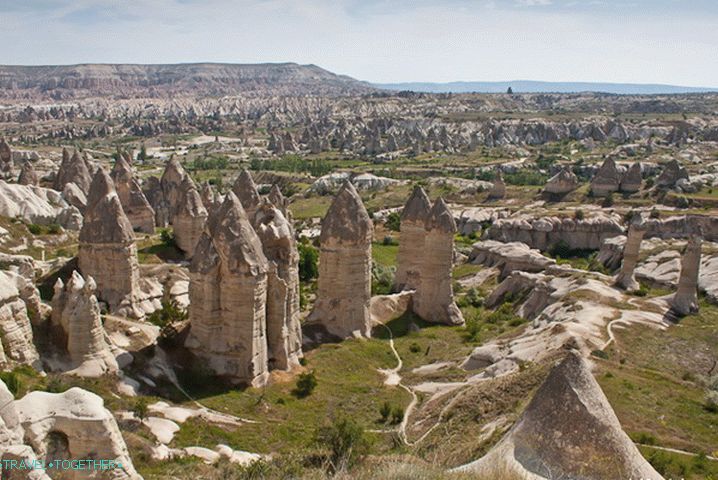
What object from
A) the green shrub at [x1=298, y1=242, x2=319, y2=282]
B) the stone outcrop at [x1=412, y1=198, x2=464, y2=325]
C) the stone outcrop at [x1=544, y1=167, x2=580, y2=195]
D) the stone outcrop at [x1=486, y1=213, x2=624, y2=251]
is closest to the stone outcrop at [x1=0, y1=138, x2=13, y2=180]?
the green shrub at [x1=298, y1=242, x2=319, y2=282]

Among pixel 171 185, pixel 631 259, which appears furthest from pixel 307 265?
pixel 631 259

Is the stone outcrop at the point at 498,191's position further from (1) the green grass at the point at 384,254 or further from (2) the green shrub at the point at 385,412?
(2) the green shrub at the point at 385,412

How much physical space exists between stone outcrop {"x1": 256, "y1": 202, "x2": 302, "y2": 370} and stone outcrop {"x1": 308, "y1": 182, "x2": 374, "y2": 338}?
424 cm

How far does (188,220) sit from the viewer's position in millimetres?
39438

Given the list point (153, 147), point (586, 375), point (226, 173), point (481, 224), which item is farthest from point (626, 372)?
point (153, 147)

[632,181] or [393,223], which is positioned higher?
[632,181]


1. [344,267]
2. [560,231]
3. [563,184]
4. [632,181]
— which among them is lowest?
[560,231]

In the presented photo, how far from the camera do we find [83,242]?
2869 cm

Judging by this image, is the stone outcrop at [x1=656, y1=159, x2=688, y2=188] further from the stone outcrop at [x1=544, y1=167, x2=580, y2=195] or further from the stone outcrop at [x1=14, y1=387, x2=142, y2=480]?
the stone outcrop at [x1=14, y1=387, x2=142, y2=480]

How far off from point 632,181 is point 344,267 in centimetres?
5688

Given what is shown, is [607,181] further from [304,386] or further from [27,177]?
[304,386]

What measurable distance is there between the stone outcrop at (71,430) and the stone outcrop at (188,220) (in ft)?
92.1

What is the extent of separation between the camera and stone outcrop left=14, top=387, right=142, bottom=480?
36.9ft

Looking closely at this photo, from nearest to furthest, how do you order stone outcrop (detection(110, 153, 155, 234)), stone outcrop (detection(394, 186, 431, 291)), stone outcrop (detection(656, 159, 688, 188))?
stone outcrop (detection(394, 186, 431, 291))
stone outcrop (detection(110, 153, 155, 234))
stone outcrop (detection(656, 159, 688, 188))
